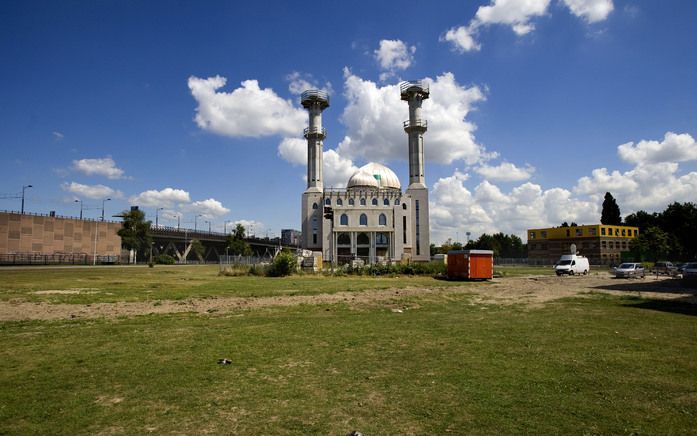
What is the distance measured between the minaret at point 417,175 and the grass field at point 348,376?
220 feet

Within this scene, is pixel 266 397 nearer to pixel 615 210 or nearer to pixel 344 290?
pixel 344 290

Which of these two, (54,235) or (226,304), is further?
(54,235)

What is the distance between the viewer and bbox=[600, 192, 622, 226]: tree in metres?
117

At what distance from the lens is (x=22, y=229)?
8219cm

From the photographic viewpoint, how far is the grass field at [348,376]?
586cm

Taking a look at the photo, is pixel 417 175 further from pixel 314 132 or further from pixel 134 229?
pixel 134 229

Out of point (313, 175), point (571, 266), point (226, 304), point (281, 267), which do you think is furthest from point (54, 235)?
point (571, 266)

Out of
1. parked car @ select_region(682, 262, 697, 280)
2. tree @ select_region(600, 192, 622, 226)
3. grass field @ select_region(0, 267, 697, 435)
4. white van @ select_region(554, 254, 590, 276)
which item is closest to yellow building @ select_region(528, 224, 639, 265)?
tree @ select_region(600, 192, 622, 226)

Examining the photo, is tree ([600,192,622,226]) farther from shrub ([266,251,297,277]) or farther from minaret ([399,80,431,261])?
shrub ([266,251,297,277])

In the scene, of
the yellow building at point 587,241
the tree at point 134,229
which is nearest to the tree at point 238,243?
the tree at point 134,229

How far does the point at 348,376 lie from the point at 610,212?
433ft

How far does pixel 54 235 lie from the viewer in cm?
8788

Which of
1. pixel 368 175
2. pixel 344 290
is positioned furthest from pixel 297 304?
pixel 368 175

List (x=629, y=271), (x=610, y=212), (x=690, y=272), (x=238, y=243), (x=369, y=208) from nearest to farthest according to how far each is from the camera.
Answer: (x=690, y=272)
(x=629, y=271)
(x=369, y=208)
(x=238, y=243)
(x=610, y=212)
